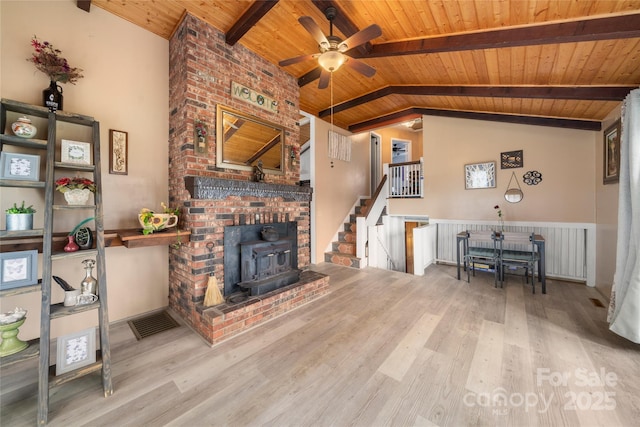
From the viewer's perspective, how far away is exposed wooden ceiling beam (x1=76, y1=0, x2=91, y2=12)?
238 cm

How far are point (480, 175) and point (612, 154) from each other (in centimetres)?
176

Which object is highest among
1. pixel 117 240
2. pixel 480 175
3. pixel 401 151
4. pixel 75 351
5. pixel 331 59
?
pixel 401 151

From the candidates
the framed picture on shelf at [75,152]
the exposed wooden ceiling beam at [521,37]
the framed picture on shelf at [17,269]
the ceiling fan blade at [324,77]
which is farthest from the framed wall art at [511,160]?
the framed picture on shelf at [17,269]

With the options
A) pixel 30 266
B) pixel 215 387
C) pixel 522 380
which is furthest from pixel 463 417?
pixel 30 266

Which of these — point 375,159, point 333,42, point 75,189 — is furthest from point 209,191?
point 375,159

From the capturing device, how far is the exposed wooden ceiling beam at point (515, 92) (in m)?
2.82

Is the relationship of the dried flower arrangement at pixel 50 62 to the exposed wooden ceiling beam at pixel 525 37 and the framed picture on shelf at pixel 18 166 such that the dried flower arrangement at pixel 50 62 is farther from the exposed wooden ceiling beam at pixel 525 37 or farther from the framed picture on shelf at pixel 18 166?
the exposed wooden ceiling beam at pixel 525 37

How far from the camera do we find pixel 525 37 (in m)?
2.25

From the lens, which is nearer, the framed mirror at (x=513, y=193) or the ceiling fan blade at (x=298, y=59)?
the ceiling fan blade at (x=298, y=59)

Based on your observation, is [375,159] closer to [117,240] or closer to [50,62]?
[117,240]

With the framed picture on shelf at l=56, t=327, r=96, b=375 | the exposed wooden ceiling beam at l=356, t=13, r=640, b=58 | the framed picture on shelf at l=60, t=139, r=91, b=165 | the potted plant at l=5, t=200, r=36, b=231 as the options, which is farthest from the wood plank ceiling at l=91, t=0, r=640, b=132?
the framed picture on shelf at l=56, t=327, r=96, b=375

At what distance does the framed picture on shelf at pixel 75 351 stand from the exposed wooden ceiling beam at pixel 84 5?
10.3 feet

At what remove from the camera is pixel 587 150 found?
12.8ft

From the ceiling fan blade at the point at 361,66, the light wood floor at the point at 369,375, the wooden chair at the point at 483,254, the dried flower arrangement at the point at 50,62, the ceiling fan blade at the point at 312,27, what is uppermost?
the ceiling fan blade at the point at 312,27
